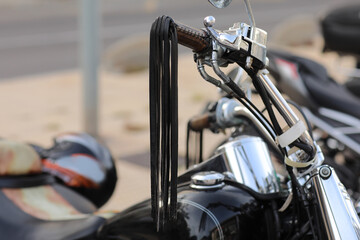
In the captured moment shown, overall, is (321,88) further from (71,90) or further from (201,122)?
(71,90)

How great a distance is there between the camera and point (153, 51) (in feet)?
4.28

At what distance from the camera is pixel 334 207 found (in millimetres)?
1469

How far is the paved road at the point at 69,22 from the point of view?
10.8 m

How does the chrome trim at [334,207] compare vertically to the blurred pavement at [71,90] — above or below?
above

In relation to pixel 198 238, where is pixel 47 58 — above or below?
below

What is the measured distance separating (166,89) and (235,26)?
246 mm

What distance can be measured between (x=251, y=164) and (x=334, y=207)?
1.05 ft

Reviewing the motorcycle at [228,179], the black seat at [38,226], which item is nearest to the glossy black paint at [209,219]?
the motorcycle at [228,179]

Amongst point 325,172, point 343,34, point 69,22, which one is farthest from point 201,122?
point 69,22

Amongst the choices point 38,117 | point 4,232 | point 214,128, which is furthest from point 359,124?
point 38,117

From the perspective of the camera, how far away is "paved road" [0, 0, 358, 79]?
10836 millimetres

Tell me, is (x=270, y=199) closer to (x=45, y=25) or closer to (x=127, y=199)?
(x=127, y=199)

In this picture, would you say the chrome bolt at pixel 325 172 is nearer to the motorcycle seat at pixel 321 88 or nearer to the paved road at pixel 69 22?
the motorcycle seat at pixel 321 88

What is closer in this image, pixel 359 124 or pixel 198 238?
pixel 198 238
